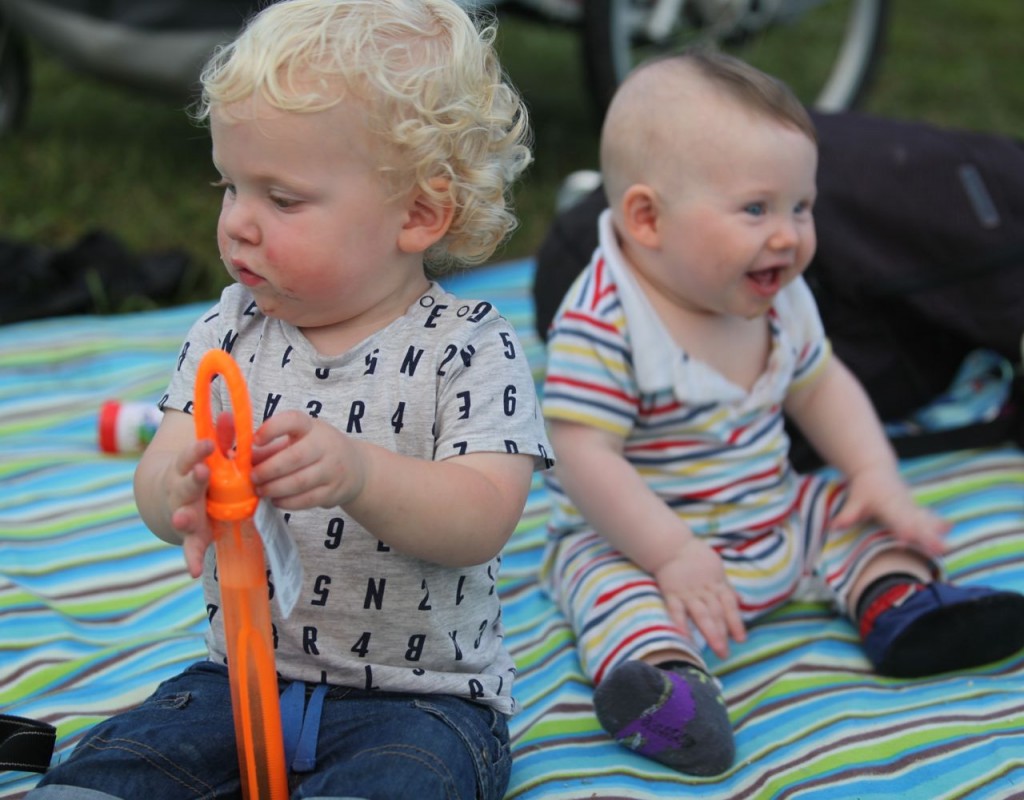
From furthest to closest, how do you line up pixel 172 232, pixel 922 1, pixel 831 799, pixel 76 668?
pixel 922 1 < pixel 172 232 < pixel 76 668 < pixel 831 799

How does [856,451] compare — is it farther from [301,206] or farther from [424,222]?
[301,206]

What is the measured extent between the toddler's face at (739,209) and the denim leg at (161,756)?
854 mm

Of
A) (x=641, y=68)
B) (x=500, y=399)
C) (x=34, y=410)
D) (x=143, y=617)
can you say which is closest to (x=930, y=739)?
(x=500, y=399)

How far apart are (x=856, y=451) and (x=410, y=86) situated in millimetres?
1025

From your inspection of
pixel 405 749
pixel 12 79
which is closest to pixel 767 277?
pixel 405 749

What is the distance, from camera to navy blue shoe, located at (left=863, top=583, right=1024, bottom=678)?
70.5 inches

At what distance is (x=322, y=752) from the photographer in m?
1.36

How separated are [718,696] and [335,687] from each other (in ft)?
1.76

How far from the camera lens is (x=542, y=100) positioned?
485 cm

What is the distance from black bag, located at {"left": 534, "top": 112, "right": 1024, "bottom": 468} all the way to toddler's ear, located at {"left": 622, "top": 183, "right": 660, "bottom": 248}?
43 centimetres

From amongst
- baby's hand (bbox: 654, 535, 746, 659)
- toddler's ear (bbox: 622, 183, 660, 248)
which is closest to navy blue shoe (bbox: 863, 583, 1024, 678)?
baby's hand (bbox: 654, 535, 746, 659)

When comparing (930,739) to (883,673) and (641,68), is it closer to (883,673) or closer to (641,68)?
(883,673)

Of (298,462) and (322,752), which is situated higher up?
(298,462)

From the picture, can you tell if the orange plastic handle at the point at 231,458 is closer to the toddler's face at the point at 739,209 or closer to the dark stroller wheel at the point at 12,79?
the toddler's face at the point at 739,209
